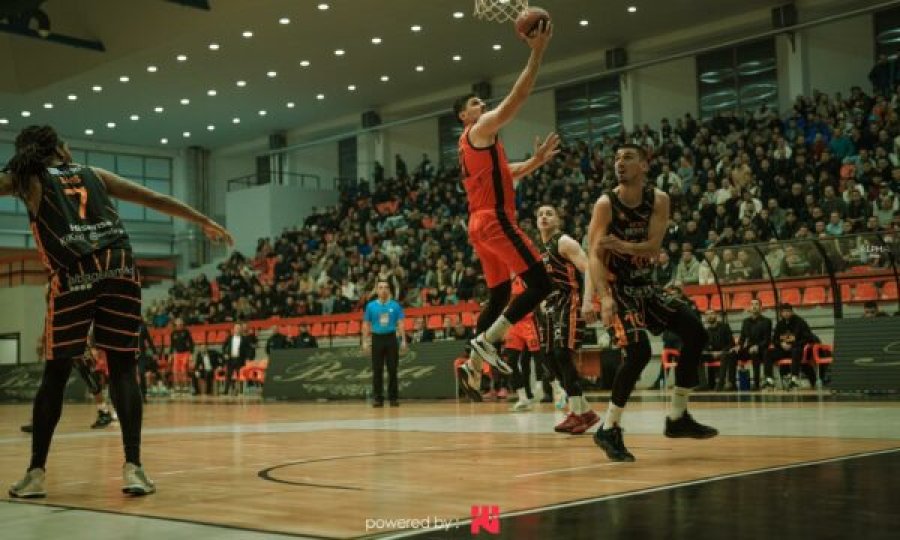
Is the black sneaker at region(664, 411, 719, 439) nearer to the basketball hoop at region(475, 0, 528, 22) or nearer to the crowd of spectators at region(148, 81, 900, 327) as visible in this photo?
the basketball hoop at region(475, 0, 528, 22)

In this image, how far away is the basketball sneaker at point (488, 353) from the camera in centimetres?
731

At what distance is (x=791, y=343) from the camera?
17.3 metres

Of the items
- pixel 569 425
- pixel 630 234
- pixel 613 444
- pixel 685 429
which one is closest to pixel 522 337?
pixel 569 425

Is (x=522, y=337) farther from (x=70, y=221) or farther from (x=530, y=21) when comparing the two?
(x=70, y=221)

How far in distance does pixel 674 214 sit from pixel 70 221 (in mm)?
19563

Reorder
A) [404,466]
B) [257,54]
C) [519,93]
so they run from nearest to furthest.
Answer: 1. [404,466]
2. [519,93]
3. [257,54]

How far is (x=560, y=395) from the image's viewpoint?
1285 centimetres

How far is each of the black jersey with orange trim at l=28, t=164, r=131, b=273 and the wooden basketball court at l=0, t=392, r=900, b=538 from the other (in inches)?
47.9

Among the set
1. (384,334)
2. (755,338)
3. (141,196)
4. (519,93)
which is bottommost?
(755,338)

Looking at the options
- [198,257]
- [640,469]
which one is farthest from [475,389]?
[198,257]

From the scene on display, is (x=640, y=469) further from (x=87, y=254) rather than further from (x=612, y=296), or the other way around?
(x=87, y=254)

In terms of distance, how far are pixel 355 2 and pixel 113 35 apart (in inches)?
247

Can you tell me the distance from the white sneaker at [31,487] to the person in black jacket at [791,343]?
14.1 meters

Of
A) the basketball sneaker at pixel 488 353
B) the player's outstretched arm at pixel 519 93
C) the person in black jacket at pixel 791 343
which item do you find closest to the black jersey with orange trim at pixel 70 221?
the player's outstretched arm at pixel 519 93
